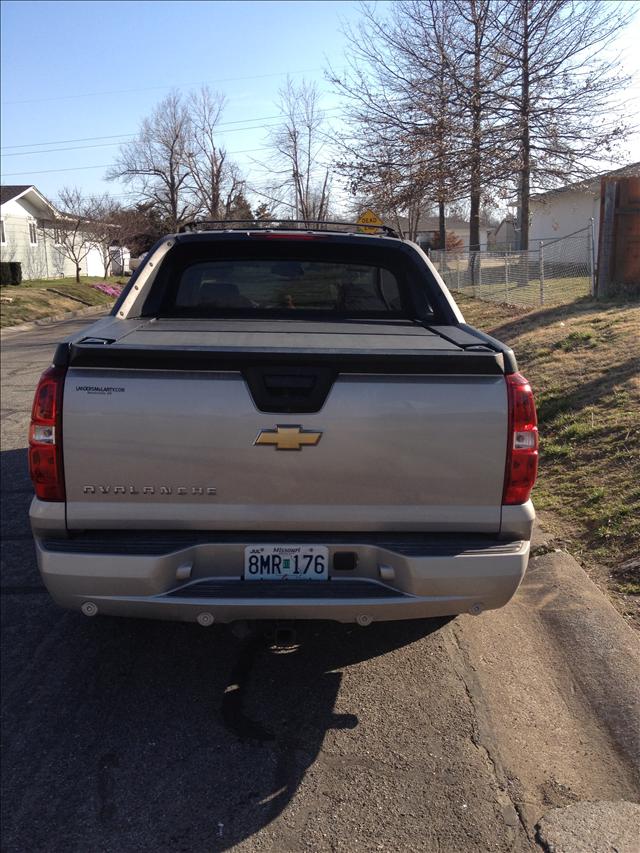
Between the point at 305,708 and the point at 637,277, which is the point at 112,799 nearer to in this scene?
the point at 305,708

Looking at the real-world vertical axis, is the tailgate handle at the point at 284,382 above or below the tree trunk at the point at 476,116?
below

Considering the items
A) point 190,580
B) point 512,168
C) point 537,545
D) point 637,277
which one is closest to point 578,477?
point 537,545

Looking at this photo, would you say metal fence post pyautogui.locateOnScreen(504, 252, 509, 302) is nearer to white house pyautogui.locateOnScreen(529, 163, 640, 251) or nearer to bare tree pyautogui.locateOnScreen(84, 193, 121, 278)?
white house pyautogui.locateOnScreen(529, 163, 640, 251)

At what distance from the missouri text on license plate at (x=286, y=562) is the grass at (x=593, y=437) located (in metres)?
2.11

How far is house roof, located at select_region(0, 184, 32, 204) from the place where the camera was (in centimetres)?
4072

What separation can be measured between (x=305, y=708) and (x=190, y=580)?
93 centimetres

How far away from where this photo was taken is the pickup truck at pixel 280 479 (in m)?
3.01

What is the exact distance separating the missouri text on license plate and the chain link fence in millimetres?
12064

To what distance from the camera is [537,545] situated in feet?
17.4

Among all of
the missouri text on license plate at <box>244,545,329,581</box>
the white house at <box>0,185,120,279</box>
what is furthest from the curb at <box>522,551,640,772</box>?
the white house at <box>0,185,120,279</box>

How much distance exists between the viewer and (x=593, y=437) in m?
6.80

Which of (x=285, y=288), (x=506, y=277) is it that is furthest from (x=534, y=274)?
(x=285, y=288)

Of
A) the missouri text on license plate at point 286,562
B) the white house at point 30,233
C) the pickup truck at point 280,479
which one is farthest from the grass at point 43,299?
the missouri text on license plate at point 286,562

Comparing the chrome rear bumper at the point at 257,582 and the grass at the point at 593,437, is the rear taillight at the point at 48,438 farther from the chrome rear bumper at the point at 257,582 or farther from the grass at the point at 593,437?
the grass at the point at 593,437
